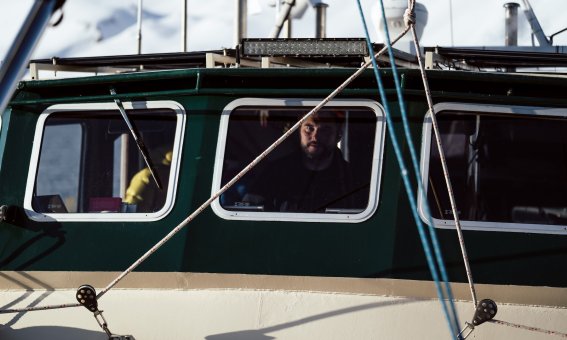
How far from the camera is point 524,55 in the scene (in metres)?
6.84

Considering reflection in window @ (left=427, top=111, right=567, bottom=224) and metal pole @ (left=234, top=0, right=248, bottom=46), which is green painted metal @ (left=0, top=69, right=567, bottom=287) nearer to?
reflection in window @ (left=427, top=111, right=567, bottom=224)

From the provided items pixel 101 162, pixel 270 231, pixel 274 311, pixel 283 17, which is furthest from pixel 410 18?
pixel 283 17

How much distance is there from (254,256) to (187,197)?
536 millimetres

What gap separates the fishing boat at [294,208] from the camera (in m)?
6.06

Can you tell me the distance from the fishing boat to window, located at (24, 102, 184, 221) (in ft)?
0.05

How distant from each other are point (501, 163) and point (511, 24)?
530cm

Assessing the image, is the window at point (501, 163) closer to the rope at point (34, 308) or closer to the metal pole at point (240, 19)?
the rope at point (34, 308)

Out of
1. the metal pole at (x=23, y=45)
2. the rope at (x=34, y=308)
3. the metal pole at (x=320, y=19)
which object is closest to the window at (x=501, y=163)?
the rope at (x=34, y=308)

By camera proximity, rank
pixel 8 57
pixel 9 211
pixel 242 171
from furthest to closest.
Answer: pixel 9 211 → pixel 242 171 → pixel 8 57

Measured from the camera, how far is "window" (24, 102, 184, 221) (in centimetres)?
647

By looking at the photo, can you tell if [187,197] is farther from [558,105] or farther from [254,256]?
[558,105]

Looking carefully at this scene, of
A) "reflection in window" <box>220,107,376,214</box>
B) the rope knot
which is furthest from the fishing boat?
the rope knot

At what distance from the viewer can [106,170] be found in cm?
714

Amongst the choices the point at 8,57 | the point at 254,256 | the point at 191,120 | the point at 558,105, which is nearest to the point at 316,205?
the point at 254,256
